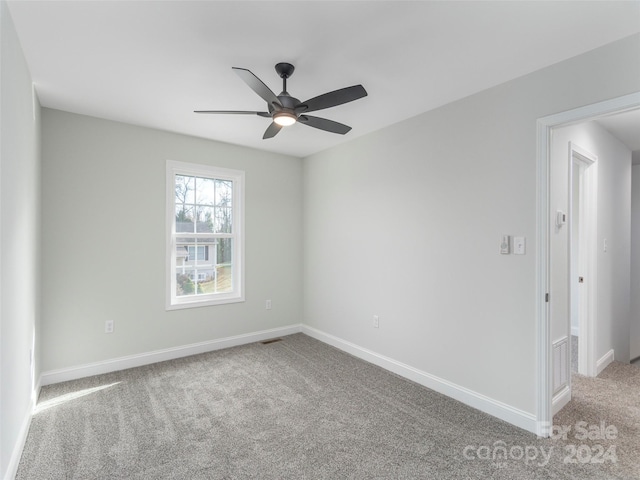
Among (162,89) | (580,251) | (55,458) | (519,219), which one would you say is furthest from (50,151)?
(580,251)

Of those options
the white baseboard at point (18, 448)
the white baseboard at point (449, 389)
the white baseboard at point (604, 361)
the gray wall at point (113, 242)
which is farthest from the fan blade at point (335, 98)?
the white baseboard at point (604, 361)

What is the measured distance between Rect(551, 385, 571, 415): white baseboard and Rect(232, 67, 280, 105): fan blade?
119 inches

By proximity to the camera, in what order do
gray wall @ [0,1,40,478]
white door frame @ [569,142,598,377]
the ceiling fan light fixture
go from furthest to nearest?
white door frame @ [569,142,598,377], the ceiling fan light fixture, gray wall @ [0,1,40,478]

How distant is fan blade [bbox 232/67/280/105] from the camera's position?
6.13ft

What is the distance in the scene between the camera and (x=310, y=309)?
15.3 ft

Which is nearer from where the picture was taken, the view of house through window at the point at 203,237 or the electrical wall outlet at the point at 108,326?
the electrical wall outlet at the point at 108,326

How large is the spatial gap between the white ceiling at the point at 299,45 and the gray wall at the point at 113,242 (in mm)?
519

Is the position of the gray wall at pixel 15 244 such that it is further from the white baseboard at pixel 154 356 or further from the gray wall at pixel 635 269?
the gray wall at pixel 635 269

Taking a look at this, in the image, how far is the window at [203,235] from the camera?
382 centimetres

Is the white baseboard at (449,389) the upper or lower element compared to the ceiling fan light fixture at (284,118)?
lower

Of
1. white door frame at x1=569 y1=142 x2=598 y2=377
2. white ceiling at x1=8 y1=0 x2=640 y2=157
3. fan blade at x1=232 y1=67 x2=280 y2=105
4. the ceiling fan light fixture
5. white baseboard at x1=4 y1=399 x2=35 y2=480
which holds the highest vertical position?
white ceiling at x1=8 y1=0 x2=640 y2=157

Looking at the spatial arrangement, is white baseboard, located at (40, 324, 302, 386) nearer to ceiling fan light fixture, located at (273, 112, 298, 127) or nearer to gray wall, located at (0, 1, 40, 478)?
gray wall, located at (0, 1, 40, 478)

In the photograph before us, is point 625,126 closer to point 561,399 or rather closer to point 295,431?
point 561,399

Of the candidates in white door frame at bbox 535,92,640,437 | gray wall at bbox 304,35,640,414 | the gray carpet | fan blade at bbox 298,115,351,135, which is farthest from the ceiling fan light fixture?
the gray carpet
